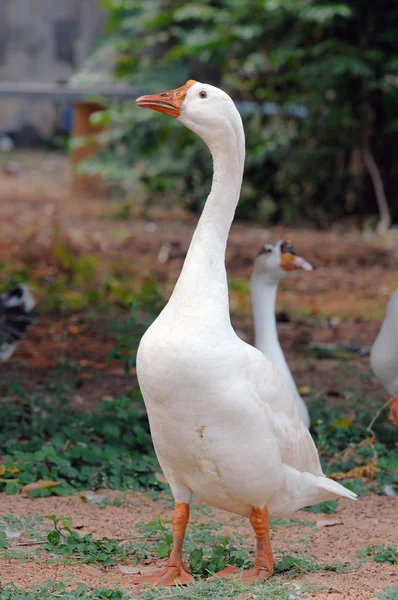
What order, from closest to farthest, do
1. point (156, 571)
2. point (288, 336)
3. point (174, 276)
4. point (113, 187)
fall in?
point (156, 571) → point (288, 336) → point (174, 276) → point (113, 187)

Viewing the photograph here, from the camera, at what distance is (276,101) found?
12.6 m

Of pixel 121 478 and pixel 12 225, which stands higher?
pixel 121 478

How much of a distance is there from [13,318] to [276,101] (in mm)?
7304

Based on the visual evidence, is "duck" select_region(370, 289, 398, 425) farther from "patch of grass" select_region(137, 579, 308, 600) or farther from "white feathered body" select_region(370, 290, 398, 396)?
"patch of grass" select_region(137, 579, 308, 600)

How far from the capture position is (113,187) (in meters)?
14.9

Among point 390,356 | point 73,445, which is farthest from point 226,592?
point 390,356

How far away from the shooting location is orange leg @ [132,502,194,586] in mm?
3203

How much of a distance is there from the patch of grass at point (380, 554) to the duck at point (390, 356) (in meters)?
1.33

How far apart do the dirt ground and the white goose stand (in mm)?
298

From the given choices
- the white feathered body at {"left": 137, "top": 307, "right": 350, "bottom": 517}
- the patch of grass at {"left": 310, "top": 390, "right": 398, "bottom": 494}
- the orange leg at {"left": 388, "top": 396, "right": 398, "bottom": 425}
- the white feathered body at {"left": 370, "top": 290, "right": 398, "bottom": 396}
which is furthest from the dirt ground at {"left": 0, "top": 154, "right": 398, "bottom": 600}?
the white feathered body at {"left": 370, "top": 290, "right": 398, "bottom": 396}

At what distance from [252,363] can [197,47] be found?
9.46m

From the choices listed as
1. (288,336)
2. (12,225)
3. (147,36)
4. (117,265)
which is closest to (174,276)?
(117,265)

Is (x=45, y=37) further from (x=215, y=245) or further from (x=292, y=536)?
(x=215, y=245)

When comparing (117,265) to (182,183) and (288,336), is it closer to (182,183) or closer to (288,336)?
(288,336)
